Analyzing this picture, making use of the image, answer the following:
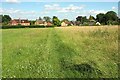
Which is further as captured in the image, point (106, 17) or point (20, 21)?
point (20, 21)

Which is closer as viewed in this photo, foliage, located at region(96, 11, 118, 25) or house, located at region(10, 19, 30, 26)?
foliage, located at region(96, 11, 118, 25)

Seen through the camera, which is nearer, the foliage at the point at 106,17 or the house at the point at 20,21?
the foliage at the point at 106,17

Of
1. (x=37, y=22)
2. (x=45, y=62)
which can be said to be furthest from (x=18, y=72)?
(x=37, y=22)

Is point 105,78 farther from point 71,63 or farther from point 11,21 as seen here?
point 11,21

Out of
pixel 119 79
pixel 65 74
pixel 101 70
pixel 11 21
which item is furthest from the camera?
pixel 11 21

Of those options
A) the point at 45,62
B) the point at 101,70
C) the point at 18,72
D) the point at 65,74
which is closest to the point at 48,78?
the point at 65,74

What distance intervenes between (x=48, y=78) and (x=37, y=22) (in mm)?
128243

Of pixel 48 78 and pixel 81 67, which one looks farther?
pixel 81 67

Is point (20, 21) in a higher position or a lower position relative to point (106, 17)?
lower

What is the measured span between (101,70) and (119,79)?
1.27 metres

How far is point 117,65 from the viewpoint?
888 cm

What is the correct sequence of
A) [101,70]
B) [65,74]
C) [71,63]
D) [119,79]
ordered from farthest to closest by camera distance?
[71,63] < [101,70] < [65,74] < [119,79]

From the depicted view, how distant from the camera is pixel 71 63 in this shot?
9.48 meters

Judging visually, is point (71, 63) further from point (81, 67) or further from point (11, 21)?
point (11, 21)
